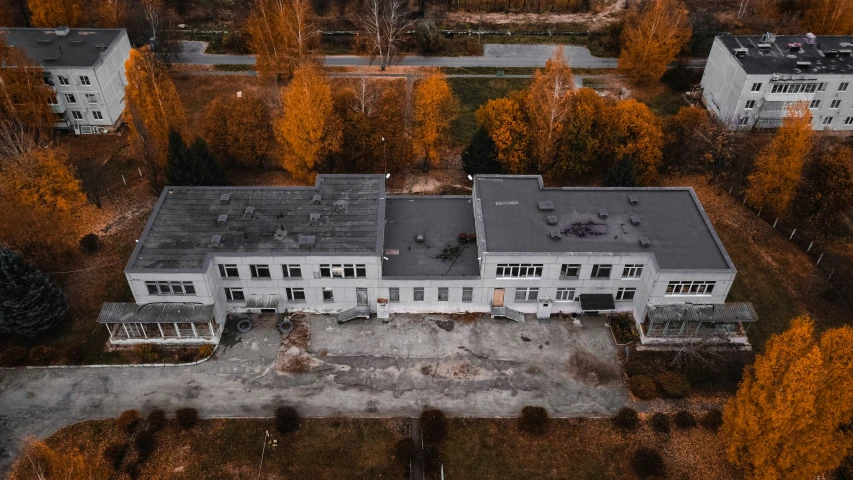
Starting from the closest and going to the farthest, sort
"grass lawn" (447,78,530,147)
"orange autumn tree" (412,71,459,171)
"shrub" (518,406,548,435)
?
"shrub" (518,406,548,435) → "orange autumn tree" (412,71,459,171) → "grass lawn" (447,78,530,147)

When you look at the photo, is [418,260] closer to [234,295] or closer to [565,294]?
[565,294]

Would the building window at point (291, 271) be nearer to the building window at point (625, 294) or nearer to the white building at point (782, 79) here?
the building window at point (625, 294)

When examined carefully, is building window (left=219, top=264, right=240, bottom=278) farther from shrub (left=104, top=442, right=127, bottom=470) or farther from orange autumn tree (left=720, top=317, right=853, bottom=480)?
orange autumn tree (left=720, top=317, right=853, bottom=480)

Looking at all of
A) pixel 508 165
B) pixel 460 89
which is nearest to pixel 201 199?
pixel 508 165

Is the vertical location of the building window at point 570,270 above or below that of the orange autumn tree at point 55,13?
below

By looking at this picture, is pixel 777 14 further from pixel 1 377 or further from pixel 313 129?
pixel 1 377

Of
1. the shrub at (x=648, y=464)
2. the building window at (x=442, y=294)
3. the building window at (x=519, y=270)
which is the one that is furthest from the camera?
the building window at (x=442, y=294)

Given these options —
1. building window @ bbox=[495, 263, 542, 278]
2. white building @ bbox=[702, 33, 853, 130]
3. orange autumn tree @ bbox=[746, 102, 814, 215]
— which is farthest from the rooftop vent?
white building @ bbox=[702, 33, 853, 130]

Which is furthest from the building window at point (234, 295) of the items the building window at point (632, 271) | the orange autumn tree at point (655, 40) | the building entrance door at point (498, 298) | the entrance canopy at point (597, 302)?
the orange autumn tree at point (655, 40)
